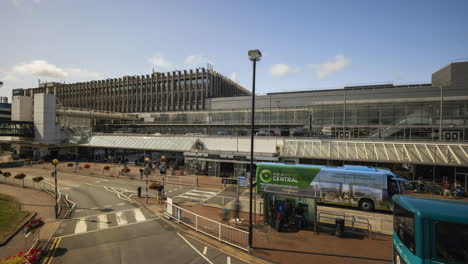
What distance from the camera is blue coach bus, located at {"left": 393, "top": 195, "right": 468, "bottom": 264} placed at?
6828 millimetres

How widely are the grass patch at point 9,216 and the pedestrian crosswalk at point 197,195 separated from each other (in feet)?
37.9

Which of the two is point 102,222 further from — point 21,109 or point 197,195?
point 21,109

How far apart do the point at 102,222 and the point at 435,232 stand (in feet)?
59.0

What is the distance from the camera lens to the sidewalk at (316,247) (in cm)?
1135

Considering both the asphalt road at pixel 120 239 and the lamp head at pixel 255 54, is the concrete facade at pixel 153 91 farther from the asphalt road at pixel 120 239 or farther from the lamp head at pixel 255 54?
the lamp head at pixel 255 54

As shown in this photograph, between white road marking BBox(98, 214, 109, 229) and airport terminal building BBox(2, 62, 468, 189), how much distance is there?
16974mm

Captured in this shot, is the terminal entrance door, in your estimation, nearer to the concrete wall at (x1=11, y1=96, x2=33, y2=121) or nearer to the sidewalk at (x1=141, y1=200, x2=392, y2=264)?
the sidewalk at (x1=141, y1=200, x2=392, y2=264)

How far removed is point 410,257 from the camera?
7543 millimetres

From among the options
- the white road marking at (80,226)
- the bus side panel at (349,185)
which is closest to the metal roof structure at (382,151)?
the bus side panel at (349,185)

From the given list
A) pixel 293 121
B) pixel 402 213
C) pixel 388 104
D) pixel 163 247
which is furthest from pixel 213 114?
pixel 402 213

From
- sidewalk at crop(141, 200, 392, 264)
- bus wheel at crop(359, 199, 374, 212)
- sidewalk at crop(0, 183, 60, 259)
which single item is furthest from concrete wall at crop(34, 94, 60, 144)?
bus wheel at crop(359, 199, 374, 212)

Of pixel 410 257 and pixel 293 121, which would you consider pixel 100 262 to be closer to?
pixel 410 257

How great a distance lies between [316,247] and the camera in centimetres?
1255

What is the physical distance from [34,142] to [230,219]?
164 feet
